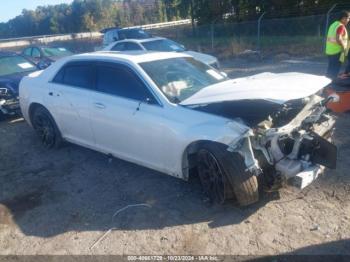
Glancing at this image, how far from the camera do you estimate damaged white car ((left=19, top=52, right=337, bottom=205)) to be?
389 cm

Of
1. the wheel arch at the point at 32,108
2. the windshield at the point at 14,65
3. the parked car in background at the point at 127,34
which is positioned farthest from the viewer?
the parked car in background at the point at 127,34

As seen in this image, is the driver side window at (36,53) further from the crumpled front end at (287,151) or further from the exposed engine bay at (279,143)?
the crumpled front end at (287,151)

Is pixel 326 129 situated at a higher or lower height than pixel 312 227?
higher

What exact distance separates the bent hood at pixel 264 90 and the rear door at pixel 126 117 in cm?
→ 48

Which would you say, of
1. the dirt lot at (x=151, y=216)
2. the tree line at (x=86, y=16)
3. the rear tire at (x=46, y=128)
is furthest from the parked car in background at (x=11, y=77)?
the tree line at (x=86, y=16)

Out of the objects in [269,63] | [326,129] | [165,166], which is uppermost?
[326,129]

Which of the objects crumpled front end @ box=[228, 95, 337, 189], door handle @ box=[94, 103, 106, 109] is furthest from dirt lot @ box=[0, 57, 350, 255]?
door handle @ box=[94, 103, 106, 109]

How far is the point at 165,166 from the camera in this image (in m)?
4.52

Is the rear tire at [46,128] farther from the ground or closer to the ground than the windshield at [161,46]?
closer to the ground

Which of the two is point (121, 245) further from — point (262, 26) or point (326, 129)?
point (262, 26)

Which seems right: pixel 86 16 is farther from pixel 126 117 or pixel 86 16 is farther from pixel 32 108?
pixel 126 117

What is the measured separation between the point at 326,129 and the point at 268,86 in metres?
0.91

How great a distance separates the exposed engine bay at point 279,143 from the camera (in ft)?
12.5

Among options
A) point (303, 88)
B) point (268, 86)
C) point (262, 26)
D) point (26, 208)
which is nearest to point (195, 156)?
point (268, 86)
